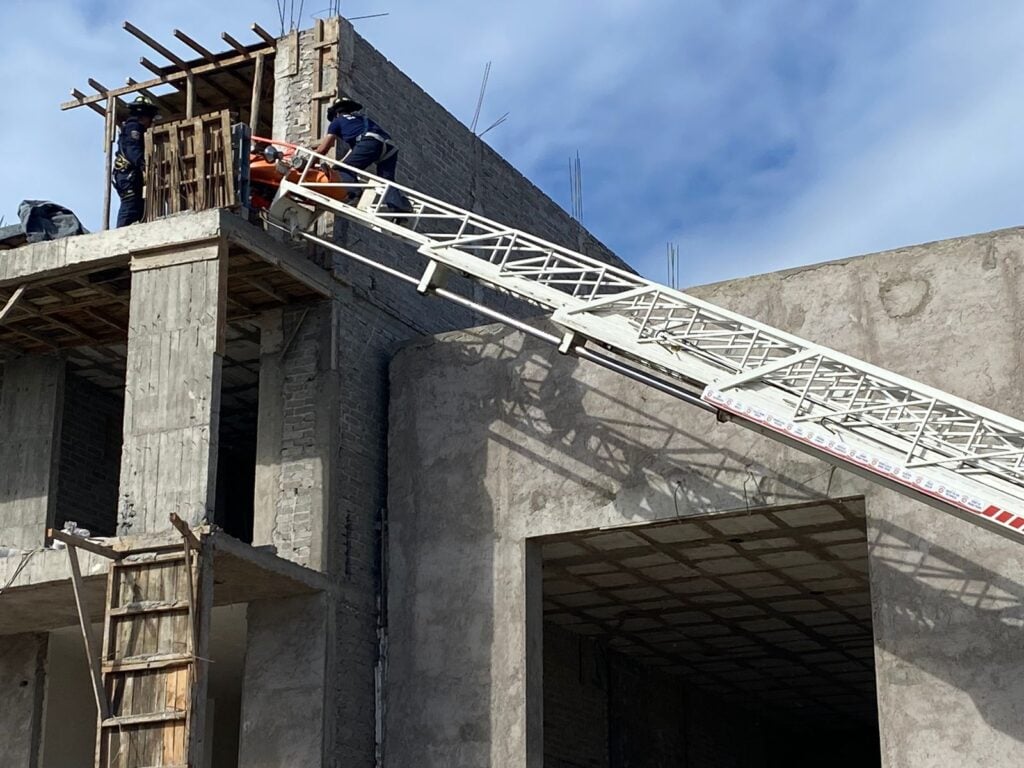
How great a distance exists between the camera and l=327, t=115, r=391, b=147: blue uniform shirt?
58.3 feet

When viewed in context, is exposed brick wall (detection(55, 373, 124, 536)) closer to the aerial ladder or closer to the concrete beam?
the concrete beam

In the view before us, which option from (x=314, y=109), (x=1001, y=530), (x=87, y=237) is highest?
(x=314, y=109)

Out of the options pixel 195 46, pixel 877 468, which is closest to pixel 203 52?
pixel 195 46

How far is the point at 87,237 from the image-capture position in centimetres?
1722

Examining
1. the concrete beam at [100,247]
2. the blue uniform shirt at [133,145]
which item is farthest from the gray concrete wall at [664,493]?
the blue uniform shirt at [133,145]

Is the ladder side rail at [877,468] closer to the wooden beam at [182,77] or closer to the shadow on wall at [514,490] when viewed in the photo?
the shadow on wall at [514,490]

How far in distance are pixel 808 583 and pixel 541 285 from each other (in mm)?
6503

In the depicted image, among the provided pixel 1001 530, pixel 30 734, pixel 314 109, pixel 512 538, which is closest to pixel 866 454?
pixel 1001 530

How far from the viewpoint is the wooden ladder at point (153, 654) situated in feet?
48.4

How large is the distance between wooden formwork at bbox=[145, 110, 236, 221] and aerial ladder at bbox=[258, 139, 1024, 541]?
5.85 feet

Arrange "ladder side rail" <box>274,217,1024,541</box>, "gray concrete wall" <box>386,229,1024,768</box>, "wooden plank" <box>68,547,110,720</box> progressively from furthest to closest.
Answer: "wooden plank" <box>68,547,110,720</box> → "gray concrete wall" <box>386,229,1024,768</box> → "ladder side rail" <box>274,217,1024,541</box>

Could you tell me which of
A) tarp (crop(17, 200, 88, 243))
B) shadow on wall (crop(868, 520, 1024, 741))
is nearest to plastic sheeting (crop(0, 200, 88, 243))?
tarp (crop(17, 200, 88, 243))

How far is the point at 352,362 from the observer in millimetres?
18016

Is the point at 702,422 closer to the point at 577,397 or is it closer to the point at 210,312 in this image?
the point at 577,397
